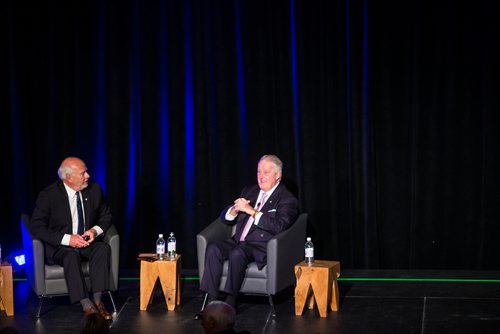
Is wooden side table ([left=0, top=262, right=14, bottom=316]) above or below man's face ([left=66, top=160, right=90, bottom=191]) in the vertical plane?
below

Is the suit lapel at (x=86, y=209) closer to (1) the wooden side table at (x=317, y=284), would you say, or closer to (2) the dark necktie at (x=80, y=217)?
(2) the dark necktie at (x=80, y=217)

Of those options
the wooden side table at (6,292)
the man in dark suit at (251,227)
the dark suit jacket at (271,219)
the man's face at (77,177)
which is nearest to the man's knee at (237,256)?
the man in dark suit at (251,227)

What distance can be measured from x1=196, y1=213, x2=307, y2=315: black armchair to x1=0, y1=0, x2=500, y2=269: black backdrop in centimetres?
105

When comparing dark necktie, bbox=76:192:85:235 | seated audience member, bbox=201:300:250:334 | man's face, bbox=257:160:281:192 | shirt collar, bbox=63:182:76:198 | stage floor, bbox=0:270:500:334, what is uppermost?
man's face, bbox=257:160:281:192

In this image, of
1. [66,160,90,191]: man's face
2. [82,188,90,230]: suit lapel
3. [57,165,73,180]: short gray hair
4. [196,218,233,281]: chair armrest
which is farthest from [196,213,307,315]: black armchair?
[57,165,73,180]: short gray hair

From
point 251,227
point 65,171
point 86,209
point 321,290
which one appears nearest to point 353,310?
point 321,290

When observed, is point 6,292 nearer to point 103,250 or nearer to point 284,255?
point 103,250

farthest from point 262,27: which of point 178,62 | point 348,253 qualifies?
point 348,253

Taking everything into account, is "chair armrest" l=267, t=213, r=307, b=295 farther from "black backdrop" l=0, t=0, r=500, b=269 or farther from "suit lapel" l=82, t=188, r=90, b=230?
"suit lapel" l=82, t=188, r=90, b=230

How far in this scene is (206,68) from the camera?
276 inches

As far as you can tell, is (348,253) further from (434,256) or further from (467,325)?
(467,325)

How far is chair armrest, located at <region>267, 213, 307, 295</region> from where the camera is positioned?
5.54m

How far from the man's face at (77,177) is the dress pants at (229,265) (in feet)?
3.56

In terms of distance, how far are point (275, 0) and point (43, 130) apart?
2.43m
